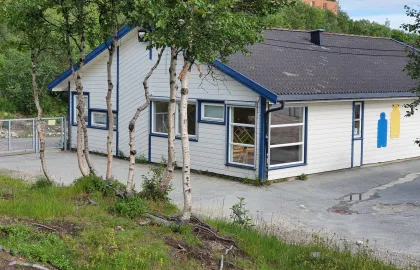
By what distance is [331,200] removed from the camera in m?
14.0

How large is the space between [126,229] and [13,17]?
5254mm

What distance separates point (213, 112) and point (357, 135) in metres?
5.06

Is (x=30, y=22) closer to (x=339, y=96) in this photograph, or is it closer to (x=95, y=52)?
(x=95, y=52)

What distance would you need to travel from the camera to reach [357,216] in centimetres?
1233

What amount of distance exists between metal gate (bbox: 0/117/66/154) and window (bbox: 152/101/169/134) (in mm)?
4853

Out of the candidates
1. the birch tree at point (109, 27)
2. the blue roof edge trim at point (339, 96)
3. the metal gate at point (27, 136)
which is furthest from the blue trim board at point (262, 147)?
the metal gate at point (27, 136)

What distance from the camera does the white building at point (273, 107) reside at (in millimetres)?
15961

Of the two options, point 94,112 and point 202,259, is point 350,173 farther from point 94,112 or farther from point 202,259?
point 202,259

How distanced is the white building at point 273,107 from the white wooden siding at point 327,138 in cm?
3

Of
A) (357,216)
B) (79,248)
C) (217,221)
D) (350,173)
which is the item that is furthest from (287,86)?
(79,248)

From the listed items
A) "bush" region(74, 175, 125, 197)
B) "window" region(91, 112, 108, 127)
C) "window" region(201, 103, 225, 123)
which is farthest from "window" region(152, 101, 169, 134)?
"bush" region(74, 175, 125, 197)

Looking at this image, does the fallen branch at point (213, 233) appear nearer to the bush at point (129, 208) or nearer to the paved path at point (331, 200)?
the bush at point (129, 208)

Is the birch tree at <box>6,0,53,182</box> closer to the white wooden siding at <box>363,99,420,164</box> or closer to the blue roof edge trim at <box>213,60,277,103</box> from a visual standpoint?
the blue roof edge trim at <box>213,60,277,103</box>

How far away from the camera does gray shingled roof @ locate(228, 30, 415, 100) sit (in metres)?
16.5
